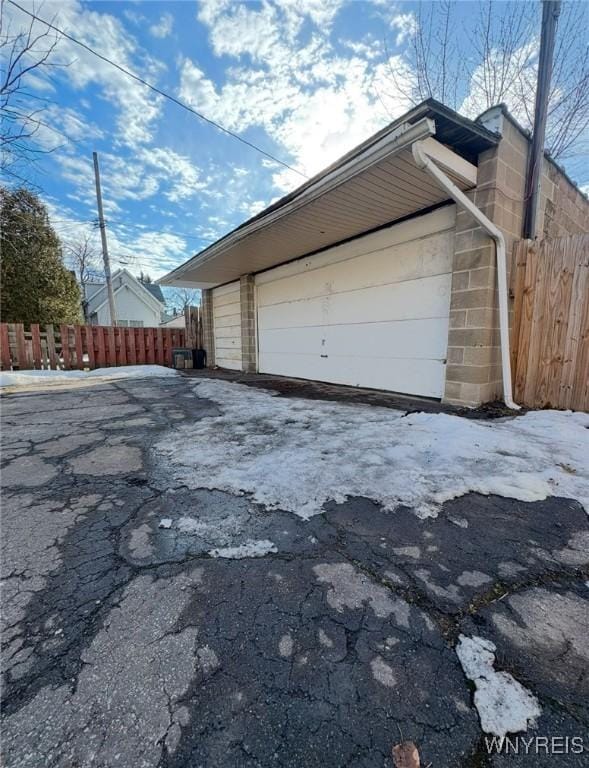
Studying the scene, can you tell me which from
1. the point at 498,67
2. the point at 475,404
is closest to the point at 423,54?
the point at 498,67

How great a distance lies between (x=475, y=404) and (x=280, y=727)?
3625 mm

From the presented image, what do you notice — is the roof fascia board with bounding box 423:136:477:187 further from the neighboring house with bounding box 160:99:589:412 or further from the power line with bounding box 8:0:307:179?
the power line with bounding box 8:0:307:179

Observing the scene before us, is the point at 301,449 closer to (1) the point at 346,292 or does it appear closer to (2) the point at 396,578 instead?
(2) the point at 396,578

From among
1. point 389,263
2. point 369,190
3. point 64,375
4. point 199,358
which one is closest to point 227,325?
point 199,358

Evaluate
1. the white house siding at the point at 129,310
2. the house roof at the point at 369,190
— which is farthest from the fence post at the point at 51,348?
the white house siding at the point at 129,310

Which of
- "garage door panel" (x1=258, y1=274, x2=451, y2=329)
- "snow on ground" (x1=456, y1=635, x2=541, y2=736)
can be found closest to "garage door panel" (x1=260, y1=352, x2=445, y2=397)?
"garage door panel" (x1=258, y1=274, x2=451, y2=329)

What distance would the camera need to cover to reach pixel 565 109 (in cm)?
613

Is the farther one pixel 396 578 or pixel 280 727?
pixel 396 578

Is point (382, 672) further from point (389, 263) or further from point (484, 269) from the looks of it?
point (389, 263)

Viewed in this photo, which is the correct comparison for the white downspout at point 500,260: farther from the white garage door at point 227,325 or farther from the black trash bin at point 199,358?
the black trash bin at point 199,358

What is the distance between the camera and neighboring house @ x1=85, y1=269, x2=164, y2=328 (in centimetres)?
2123

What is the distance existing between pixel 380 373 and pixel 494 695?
4.33 meters

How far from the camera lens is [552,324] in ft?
11.1

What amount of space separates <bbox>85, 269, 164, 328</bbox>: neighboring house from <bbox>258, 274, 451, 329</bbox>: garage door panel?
18.3 m
